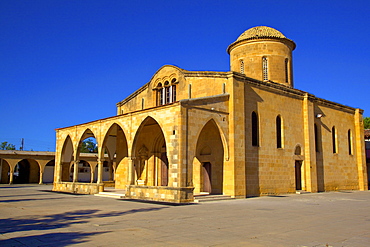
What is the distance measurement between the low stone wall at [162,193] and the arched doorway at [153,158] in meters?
4.37

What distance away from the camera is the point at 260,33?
74.5 ft

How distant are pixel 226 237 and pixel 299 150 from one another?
1515 centimetres

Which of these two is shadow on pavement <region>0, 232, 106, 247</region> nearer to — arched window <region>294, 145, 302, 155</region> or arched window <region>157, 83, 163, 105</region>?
arched window <region>157, 83, 163, 105</region>

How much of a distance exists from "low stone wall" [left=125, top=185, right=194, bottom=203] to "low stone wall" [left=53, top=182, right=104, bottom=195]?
3.70 m

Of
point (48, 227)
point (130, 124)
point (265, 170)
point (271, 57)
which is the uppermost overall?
point (271, 57)

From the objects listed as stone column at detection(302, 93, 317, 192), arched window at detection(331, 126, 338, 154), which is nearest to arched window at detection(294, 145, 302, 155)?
stone column at detection(302, 93, 317, 192)

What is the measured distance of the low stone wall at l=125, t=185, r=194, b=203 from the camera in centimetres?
1423

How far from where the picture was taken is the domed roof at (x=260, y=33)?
22.4 metres

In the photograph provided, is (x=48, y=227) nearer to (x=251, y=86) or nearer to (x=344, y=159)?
(x=251, y=86)

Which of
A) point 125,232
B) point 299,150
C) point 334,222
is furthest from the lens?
point 299,150

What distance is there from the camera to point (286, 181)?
19.2 metres

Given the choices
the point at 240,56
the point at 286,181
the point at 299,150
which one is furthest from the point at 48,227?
the point at 240,56

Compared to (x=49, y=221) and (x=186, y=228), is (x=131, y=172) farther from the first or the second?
(x=186, y=228)

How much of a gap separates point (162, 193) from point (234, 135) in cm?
445
